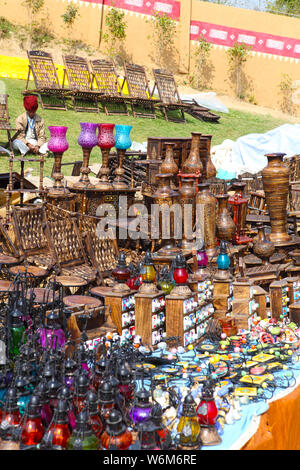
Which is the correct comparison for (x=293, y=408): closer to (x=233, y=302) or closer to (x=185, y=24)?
(x=233, y=302)

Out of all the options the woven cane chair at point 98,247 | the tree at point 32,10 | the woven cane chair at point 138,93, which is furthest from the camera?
the tree at point 32,10

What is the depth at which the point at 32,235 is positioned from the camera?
18.0 ft

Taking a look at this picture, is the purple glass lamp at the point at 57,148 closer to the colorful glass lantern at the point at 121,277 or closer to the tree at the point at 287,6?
the colorful glass lantern at the point at 121,277

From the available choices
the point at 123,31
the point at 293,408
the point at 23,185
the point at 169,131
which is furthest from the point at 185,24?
the point at 293,408

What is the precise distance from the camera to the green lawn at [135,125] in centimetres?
1093

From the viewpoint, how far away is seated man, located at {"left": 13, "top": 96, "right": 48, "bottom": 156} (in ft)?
28.6

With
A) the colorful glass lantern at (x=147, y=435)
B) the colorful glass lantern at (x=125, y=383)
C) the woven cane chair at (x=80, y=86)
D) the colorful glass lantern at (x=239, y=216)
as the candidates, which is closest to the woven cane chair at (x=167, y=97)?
the woven cane chair at (x=80, y=86)

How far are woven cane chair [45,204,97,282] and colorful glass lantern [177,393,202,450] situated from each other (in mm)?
2546

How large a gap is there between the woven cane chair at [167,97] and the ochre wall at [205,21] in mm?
4856

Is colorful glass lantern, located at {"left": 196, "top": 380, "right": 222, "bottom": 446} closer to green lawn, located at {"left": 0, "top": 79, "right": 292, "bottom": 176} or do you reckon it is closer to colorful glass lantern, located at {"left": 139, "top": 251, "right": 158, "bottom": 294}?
colorful glass lantern, located at {"left": 139, "top": 251, "right": 158, "bottom": 294}

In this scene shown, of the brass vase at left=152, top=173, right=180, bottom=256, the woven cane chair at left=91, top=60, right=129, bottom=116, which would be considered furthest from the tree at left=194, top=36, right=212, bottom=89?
the brass vase at left=152, top=173, right=180, bottom=256

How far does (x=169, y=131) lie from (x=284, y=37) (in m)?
9.76

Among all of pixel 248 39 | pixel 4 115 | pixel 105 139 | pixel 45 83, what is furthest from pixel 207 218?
pixel 248 39

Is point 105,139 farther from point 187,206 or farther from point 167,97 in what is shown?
point 167,97
